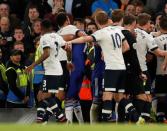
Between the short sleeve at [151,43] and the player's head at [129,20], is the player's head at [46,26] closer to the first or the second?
the player's head at [129,20]

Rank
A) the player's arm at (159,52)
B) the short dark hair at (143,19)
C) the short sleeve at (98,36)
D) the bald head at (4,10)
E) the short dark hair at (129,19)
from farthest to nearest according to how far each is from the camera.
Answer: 1. the bald head at (4,10)
2. the short dark hair at (143,19)
3. the player's arm at (159,52)
4. the short dark hair at (129,19)
5. the short sleeve at (98,36)

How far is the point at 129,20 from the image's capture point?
14797 millimetres

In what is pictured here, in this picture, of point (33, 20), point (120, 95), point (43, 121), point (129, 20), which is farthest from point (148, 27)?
point (33, 20)

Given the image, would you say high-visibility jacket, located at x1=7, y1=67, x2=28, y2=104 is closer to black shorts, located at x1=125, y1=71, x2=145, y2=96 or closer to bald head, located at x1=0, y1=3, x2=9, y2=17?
black shorts, located at x1=125, y1=71, x2=145, y2=96

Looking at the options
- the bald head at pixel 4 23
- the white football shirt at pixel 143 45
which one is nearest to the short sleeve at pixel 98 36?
the white football shirt at pixel 143 45

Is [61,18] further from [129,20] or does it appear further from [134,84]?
[134,84]

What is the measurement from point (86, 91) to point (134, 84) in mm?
1495

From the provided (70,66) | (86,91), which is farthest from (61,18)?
(86,91)

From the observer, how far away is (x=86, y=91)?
1594 cm

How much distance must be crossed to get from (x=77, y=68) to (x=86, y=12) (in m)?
3.68

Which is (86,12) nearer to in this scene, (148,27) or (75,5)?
(75,5)

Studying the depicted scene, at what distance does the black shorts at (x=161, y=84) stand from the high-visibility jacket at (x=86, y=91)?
1308mm

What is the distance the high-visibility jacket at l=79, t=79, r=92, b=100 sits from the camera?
15945 millimetres

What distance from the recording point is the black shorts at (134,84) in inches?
579
